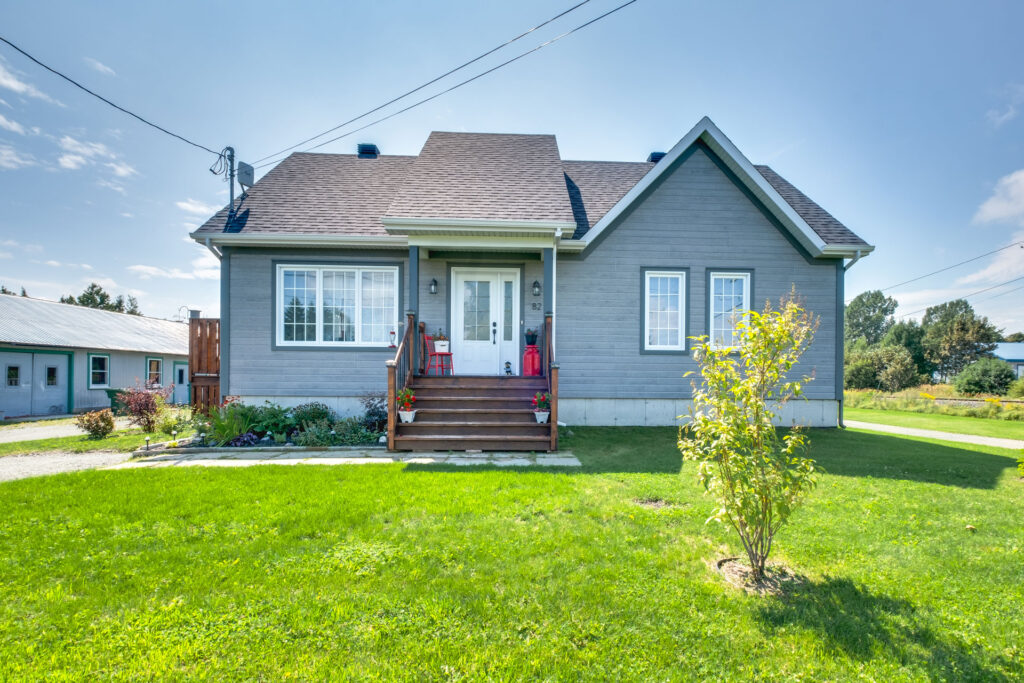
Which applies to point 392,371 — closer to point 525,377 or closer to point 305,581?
point 525,377

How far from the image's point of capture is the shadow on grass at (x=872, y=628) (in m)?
2.13

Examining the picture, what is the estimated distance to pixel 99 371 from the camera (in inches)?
714

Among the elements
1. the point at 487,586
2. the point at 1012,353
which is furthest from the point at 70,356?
the point at 1012,353

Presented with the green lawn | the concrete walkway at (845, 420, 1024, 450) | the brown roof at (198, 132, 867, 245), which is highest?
the brown roof at (198, 132, 867, 245)

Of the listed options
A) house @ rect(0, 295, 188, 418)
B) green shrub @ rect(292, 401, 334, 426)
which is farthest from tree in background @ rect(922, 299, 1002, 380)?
house @ rect(0, 295, 188, 418)

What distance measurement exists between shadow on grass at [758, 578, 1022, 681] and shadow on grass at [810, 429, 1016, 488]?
376cm

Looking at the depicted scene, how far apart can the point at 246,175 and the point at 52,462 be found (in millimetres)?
6875

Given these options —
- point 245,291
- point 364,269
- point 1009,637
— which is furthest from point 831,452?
point 245,291

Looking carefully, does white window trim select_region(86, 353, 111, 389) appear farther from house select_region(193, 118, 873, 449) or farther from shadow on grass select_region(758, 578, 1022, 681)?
shadow on grass select_region(758, 578, 1022, 681)

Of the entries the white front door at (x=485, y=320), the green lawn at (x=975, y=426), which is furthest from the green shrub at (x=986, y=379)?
the white front door at (x=485, y=320)

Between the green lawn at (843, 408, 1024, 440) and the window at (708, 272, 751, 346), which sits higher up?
the window at (708, 272, 751, 346)

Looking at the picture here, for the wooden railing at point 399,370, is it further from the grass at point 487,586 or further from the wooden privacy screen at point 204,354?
the wooden privacy screen at point 204,354

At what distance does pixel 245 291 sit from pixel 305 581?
797 centimetres

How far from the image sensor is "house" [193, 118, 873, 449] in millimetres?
8984
